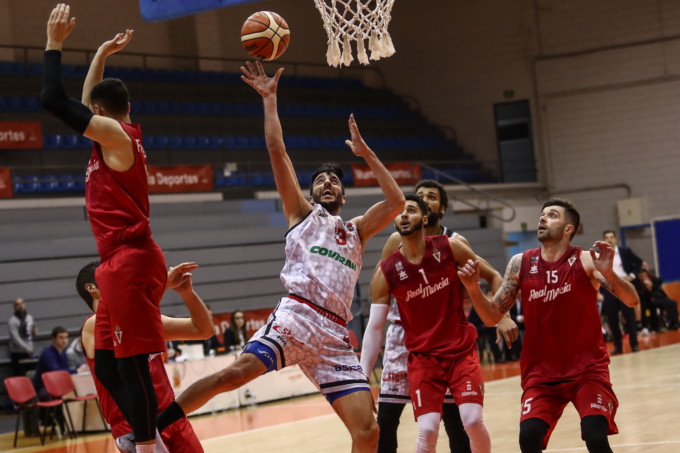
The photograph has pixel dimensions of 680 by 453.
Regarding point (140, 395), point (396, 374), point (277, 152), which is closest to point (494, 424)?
point (396, 374)

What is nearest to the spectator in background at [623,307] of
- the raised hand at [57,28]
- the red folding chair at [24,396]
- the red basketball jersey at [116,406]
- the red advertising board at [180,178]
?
the red advertising board at [180,178]

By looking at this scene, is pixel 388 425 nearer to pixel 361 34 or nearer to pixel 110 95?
pixel 110 95

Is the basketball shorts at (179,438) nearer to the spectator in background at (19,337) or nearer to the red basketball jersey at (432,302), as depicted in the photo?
the red basketball jersey at (432,302)

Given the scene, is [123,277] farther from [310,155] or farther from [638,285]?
[310,155]

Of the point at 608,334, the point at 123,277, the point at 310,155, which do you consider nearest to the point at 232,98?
the point at 310,155

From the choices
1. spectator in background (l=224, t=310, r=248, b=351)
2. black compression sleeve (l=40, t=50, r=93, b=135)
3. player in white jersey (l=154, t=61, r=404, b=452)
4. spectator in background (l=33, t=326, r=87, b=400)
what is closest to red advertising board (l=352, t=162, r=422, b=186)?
spectator in background (l=224, t=310, r=248, b=351)

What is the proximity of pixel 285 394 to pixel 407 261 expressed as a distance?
7.74 meters

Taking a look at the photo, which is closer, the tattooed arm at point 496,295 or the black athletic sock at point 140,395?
the black athletic sock at point 140,395

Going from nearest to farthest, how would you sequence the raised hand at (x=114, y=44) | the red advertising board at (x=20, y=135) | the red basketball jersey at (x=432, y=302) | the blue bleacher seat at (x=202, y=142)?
the raised hand at (x=114, y=44) → the red basketball jersey at (x=432, y=302) → the red advertising board at (x=20, y=135) → the blue bleacher seat at (x=202, y=142)

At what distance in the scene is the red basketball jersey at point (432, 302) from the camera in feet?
18.7

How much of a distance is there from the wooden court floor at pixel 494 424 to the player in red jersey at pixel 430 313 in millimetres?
2054

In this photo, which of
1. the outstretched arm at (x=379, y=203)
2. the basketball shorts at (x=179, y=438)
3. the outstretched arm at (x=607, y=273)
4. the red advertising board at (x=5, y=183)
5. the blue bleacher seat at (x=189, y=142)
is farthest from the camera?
the blue bleacher seat at (x=189, y=142)

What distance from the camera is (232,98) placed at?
21.7m

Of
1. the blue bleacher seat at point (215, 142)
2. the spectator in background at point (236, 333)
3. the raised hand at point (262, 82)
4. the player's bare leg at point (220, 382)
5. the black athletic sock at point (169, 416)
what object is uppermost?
the blue bleacher seat at point (215, 142)
